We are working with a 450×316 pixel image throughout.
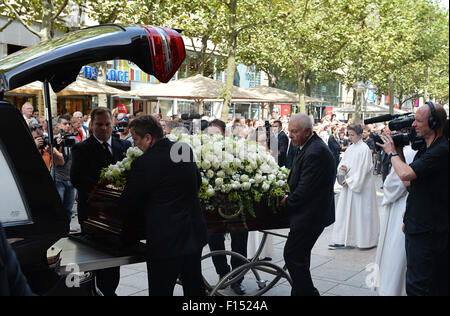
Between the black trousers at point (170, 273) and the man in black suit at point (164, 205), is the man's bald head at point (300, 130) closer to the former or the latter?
the man in black suit at point (164, 205)

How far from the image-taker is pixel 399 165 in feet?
12.9

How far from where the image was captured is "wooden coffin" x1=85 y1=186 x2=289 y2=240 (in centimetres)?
387

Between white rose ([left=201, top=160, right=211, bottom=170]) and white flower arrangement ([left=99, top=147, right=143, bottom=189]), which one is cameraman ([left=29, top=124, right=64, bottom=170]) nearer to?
white flower arrangement ([left=99, top=147, right=143, bottom=189])

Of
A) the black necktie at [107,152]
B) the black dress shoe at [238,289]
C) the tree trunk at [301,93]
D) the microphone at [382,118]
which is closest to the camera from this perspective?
the microphone at [382,118]

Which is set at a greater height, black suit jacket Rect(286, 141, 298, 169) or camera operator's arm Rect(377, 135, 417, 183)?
camera operator's arm Rect(377, 135, 417, 183)

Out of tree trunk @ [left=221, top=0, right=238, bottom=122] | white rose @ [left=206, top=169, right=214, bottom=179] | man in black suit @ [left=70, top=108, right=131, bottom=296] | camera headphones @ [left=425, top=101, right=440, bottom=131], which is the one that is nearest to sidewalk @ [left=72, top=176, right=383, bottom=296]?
man in black suit @ [left=70, top=108, right=131, bottom=296]

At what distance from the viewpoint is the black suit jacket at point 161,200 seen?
11.9ft

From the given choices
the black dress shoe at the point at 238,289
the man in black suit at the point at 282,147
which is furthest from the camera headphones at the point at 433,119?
the man in black suit at the point at 282,147

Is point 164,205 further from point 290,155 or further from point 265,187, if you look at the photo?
point 290,155

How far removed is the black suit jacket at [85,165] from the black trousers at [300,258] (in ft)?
5.81

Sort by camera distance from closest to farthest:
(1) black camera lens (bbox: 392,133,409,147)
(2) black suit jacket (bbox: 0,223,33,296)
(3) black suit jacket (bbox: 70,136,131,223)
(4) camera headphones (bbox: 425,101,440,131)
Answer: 1. (2) black suit jacket (bbox: 0,223,33,296)
2. (4) camera headphones (bbox: 425,101,440,131)
3. (1) black camera lens (bbox: 392,133,409,147)
4. (3) black suit jacket (bbox: 70,136,131,223)

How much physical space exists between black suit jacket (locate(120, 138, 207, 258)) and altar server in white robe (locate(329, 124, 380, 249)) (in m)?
5.07

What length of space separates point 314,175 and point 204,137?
1.10 m

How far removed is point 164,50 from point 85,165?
172cm
